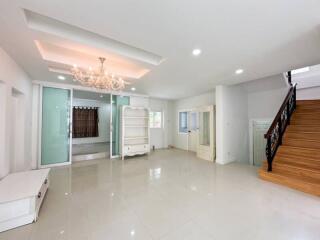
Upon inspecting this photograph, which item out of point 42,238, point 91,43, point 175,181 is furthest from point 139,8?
point 175,181

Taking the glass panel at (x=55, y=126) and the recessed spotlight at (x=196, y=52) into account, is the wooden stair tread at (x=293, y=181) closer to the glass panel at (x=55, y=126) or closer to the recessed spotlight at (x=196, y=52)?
the recessed spotlight at (x=196, y=52)

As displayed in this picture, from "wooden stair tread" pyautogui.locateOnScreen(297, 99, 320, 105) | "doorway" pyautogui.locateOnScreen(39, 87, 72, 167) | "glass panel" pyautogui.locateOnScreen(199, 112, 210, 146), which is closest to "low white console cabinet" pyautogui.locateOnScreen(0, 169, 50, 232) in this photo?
"doorway" pyautogui.locateOnScreen(39, 87, 72, 167)

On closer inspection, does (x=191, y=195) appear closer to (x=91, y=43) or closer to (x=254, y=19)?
(x=254, y=19)

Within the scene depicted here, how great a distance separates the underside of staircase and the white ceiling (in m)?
1.95

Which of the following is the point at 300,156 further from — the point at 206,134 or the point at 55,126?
the point at 55,126

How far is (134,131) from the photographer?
623 cm

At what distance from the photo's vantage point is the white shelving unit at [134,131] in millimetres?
5484

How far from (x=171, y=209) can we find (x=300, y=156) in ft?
11.3

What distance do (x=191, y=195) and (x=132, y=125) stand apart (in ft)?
13.0

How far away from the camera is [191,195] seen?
270 centimetres

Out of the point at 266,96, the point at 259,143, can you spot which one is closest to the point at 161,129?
the point at 259,143

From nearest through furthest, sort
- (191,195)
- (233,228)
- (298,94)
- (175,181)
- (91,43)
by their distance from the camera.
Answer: (233,228)
(91,43)
(191,195)
(175,181)
(298,94)

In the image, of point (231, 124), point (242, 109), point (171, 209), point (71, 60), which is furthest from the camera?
point (242, 109)

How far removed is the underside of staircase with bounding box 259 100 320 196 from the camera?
2.94m
